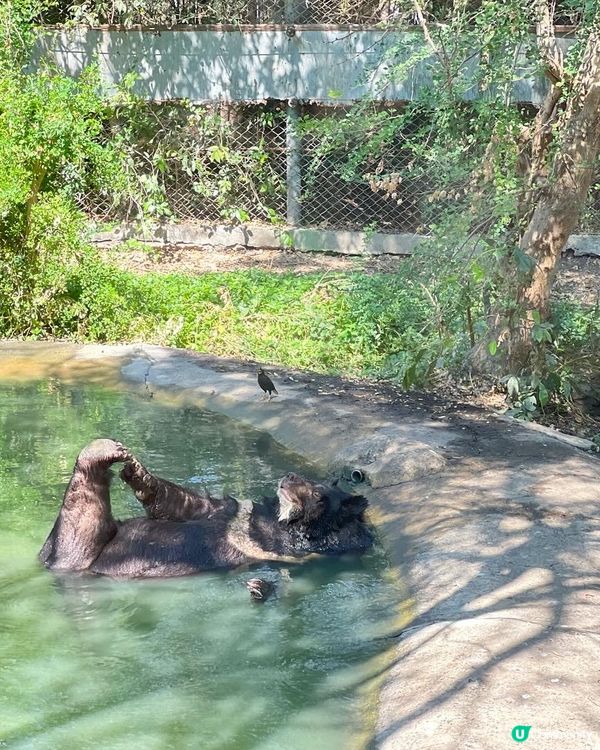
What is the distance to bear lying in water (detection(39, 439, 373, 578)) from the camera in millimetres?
5891

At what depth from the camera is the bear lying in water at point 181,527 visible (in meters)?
5.89

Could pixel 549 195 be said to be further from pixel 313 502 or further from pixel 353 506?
pixel 313 502

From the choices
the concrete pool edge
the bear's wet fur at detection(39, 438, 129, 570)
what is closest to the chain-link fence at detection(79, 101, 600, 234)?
the concrete pool edge

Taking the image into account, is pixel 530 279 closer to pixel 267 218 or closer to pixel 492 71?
Answer: pixel 492 71

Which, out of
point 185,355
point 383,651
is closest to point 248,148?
point 185,355

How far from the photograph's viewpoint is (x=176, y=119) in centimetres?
1583

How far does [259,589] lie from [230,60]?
1105 centimetres

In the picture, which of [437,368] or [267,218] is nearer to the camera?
[437,368]

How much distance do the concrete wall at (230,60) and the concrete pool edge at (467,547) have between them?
631cm

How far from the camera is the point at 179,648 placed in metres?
5.10

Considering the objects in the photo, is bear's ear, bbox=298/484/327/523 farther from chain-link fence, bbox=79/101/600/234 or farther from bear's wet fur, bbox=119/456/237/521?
chain-link fence, bbox=79/101/600/234

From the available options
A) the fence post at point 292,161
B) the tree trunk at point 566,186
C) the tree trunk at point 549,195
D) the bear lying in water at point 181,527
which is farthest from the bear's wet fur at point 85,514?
the fence post at point 292,161

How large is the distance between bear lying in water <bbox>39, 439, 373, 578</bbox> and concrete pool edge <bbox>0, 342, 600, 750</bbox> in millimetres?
341

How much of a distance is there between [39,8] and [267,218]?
161 inches
